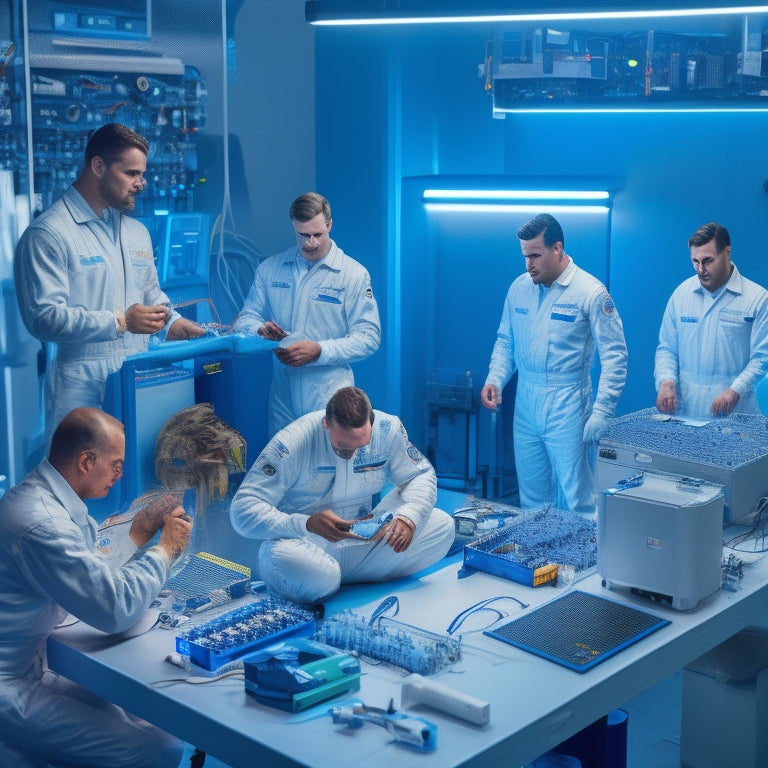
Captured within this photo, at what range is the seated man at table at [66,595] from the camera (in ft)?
8.67

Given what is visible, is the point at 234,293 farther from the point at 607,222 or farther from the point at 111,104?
the point at 607,222

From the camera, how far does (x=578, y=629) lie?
287 centimetres

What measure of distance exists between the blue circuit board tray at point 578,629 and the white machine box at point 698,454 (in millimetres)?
625

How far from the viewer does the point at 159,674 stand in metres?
2.63

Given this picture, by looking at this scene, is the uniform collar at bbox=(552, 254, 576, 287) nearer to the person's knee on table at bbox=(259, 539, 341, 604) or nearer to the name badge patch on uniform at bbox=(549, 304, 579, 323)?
the name badge patch on uniform at bbox=(549, 304, 579, 323)

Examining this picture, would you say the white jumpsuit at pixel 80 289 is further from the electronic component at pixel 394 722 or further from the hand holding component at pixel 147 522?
the electronic component at pixel 394 722

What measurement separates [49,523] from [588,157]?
4.52 m

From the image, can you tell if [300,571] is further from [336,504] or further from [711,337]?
[711,337]

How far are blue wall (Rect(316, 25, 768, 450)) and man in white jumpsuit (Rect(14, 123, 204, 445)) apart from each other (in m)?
2.10

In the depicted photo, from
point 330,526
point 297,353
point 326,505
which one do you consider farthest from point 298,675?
point 297,353

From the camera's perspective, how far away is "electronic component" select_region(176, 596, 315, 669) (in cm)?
263

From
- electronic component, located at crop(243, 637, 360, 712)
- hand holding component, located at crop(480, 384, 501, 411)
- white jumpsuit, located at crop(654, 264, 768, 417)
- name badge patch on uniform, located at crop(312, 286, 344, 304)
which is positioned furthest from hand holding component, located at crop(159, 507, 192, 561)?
white jumpsuit, located at crop(654, 264, 768, 417)

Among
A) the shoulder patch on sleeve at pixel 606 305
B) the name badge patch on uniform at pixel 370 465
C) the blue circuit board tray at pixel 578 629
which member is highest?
the shoulder patch on sleeve at pixel 606 305

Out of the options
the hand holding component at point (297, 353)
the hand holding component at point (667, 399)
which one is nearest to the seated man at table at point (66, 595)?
the hand holding component at point (297, 353)
